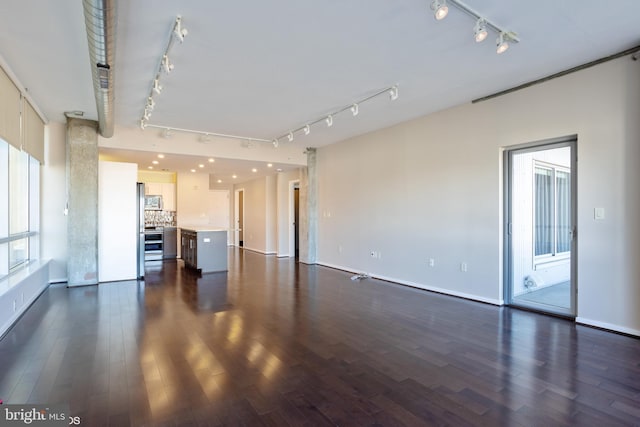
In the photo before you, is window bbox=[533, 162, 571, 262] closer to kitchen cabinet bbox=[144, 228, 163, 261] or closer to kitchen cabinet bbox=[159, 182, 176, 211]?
kitchen cabinet bbox=[144, 228, 163, 261]

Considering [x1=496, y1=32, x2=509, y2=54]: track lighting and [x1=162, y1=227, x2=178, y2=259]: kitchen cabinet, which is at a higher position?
[x1=496, y1=32, x2=509, y2=54]: track lighting

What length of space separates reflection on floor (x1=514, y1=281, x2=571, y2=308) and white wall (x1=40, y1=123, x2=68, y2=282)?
721 cm

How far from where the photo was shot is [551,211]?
433 cm

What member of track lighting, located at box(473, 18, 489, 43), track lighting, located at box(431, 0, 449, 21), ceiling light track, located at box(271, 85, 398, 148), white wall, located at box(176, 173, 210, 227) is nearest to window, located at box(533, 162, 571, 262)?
ceiling light track, located at box(271, 85, 398, 148)

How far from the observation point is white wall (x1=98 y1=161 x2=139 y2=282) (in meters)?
6.07

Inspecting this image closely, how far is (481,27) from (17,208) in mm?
6247

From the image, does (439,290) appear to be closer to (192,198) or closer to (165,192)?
(192,198)

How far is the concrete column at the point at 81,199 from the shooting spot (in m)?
5.65

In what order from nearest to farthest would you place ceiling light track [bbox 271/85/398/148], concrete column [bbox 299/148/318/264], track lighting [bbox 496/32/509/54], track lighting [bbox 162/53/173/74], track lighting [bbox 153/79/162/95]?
1. track lighting [bbox 496/32/509/54]
2. track lighting [bbox 162/53/173/74]
3. track lighting [bbox 153/79/162/95]
4. ceiling light track [bbox 271/85/398/148]
5. concrete column [bbox 299/148/318/264]

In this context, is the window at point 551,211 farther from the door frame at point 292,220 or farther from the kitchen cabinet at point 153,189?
the kitchen cabinet at point 153,189

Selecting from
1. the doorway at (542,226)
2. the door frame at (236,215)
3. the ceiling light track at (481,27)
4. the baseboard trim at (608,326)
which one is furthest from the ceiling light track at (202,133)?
the baseboard trim at (608,326)

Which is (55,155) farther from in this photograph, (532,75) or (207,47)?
(532,75)

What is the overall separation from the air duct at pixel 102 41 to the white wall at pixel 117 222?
2367 mm

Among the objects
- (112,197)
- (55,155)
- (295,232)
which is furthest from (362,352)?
(295,232)
